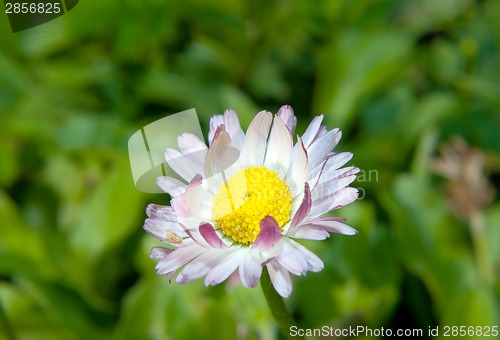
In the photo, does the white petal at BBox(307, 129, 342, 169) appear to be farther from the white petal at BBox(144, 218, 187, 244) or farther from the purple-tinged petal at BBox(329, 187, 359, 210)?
the white petal at BBox(144, 218, 187, 244)

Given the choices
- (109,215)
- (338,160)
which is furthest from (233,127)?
(109,215)

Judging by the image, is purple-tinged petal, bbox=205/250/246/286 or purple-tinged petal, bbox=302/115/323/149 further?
purple-tinged petal, bbox=302/115/323/149

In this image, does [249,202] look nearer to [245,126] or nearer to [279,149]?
[279,149]

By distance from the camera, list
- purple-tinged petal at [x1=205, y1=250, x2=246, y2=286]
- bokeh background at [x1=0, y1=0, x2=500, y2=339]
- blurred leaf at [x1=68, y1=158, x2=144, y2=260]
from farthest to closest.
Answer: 1. blurred leaf at [x1=68, y1=158, x2=144, y2=260]
2. bokeh background at [x1=0, y1=0, x2=500, y2=339]
3. purple-tinged petal at [x1=205, y1=250, x2=246, y2=286]

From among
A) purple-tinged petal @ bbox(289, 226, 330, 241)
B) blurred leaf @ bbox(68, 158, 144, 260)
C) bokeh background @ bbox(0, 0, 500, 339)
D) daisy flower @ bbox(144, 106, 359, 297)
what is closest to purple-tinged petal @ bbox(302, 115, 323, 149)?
daisy flower @ bbox(144, 106, 359, 297)

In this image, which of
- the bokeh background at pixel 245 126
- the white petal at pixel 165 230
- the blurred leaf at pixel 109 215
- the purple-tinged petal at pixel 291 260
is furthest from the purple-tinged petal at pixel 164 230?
the blurred leaf at pixel 109 215

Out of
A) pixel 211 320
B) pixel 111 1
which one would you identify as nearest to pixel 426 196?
pixel 211 320

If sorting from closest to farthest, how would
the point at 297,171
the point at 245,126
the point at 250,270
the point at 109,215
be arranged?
the point at 250,270, the point at 297,171, the point at 109,215, the point at 245,126

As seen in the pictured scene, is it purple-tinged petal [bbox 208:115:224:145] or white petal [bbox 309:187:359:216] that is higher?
purple-tinged petal [bbox 208:115:224:145]
